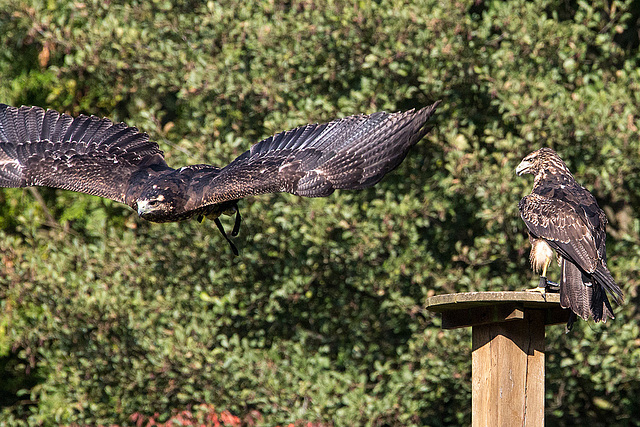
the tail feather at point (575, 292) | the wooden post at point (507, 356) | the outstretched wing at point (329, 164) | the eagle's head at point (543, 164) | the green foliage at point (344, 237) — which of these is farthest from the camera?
the green foliage at point (344, 237)

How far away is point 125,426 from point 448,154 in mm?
A: 3998

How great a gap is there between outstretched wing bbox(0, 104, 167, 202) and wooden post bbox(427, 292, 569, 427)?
2.61 metres

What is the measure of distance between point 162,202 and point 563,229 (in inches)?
93.7

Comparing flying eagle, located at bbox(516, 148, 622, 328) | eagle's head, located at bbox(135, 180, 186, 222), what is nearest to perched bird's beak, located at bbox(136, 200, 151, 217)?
eagle's head, located at bbox(135, 180, 186, 222)

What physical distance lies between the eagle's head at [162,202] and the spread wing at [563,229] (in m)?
2.11

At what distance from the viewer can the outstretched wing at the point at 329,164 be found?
18.8ft

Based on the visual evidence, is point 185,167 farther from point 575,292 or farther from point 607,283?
point 607,283

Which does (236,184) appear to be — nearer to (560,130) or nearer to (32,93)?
(560,130)

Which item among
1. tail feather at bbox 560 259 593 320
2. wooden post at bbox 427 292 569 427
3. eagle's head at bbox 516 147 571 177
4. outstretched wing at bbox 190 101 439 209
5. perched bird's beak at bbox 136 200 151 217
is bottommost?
wooden post at bbox 427 292 569 427

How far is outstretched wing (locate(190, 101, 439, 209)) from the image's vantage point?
5719 millimetres

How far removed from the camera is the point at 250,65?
28.6 ft

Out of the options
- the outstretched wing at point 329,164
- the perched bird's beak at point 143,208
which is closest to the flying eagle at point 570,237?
the outstretched wing at point 329,164

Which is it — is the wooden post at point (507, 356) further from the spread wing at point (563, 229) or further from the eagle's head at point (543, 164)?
the eagle's head at point (543, 164)

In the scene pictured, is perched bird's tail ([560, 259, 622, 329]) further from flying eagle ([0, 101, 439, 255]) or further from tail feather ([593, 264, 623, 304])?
flying eagle ([0, 101, 439, 255])
